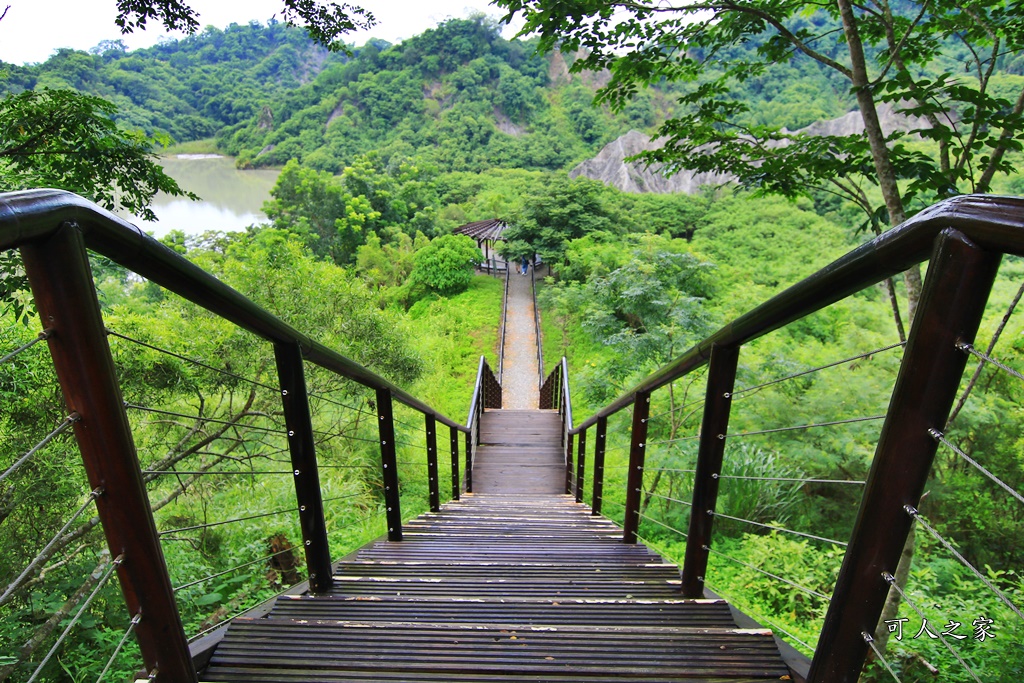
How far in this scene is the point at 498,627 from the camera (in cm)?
142

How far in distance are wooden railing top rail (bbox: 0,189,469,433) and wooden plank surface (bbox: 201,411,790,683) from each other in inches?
29.9

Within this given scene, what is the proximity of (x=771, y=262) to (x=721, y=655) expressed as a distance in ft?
60.0

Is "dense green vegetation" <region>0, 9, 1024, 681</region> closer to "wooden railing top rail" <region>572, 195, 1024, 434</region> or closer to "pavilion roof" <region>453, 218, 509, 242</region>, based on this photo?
"wooden railing top rail" <region>572, 195, 1024, 434</region>

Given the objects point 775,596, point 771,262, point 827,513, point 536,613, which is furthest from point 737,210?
point 536,613

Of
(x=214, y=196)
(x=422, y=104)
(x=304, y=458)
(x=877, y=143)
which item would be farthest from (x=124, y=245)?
(x=422, y=104)

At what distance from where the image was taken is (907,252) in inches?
33.0

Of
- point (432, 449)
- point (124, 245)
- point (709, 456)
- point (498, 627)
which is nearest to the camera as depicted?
point (124, 245)

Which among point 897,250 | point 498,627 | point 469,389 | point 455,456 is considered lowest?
point 469,389

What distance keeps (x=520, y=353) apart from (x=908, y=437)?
15102 millimetres

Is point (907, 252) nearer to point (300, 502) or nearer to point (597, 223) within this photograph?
point (300, 502)

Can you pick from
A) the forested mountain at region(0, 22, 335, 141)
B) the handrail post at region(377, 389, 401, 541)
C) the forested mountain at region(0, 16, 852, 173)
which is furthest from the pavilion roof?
the handrail post at region(377, 389, 401, 541)

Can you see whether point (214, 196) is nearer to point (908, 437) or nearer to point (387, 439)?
point (387, 439)

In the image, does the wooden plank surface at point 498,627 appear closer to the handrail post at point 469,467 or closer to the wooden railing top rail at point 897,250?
the wooden railing top rail at point 897,250

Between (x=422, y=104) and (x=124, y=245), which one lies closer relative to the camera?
(x=124, y=245)
